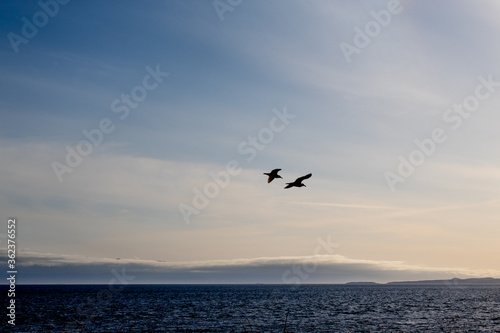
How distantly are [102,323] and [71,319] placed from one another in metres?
10.8

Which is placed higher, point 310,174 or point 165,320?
point 310,174

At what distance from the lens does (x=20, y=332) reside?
5069 centimetres

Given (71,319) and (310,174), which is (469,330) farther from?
(71,319)

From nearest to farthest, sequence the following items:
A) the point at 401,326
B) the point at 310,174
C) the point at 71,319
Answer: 1. the point at 310,174
2. the point at 401,326
3. the point at 71,319

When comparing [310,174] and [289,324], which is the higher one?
[310,174]

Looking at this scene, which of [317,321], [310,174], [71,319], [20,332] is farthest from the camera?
[71,319]

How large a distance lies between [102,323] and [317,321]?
30309 millimetres

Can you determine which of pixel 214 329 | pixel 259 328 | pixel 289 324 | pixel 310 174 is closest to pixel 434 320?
pixel 289 324

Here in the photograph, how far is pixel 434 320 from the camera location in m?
64.8

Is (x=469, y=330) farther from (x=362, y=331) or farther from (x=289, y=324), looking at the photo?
(x=289, y=324)

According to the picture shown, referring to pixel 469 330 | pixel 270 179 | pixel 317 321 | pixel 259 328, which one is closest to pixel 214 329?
pixel 259 328

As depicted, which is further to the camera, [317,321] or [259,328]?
[317,321]

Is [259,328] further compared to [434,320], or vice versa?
[434,320]

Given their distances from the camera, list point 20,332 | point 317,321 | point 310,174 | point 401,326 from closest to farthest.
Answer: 1. point 310,174
2. point 20,332
3. point 401,326
4. point 317,321
